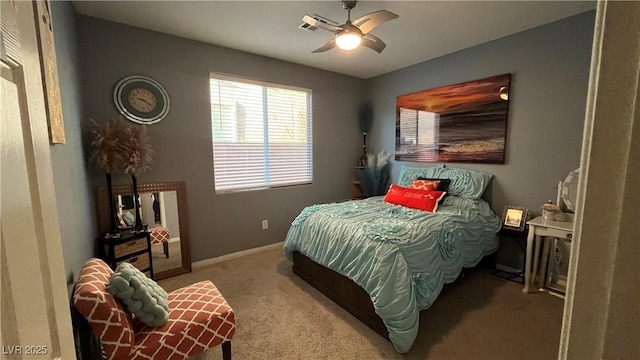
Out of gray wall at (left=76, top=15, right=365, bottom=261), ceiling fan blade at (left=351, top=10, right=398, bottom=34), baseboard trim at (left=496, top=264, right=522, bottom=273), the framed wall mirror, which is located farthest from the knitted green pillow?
baseboard trim at (left=496, top=264, right=522, bottom=273)

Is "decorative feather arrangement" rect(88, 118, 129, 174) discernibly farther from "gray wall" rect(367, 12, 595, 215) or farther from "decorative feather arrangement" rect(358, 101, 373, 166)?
"gray wall" rect(367, 12, 595, 215)

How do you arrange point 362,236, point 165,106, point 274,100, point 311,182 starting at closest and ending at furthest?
point 362,236, point 165,106, point 274,100, point 311,182

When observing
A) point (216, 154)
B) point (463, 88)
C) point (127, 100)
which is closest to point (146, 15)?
point (127, 100)

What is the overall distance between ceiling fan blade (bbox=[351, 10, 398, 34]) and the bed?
1.57 m

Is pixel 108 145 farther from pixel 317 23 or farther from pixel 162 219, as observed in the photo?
pixel 317 23

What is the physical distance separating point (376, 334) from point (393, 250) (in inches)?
24.9

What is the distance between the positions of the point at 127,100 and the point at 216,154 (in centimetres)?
97

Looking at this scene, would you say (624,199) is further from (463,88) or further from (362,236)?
(463,88)

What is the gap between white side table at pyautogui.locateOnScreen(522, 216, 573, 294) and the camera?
7.18 feet

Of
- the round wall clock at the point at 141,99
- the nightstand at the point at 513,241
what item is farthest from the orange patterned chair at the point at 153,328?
the nightstand at the point at 513,241

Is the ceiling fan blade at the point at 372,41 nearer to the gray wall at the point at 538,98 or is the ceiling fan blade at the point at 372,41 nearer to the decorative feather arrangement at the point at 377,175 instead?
the gray wall at the point at 538,98

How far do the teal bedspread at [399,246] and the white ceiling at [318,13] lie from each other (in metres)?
1.74

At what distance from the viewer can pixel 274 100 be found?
3.46 meters

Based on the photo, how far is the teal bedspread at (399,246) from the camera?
5.68 ft
